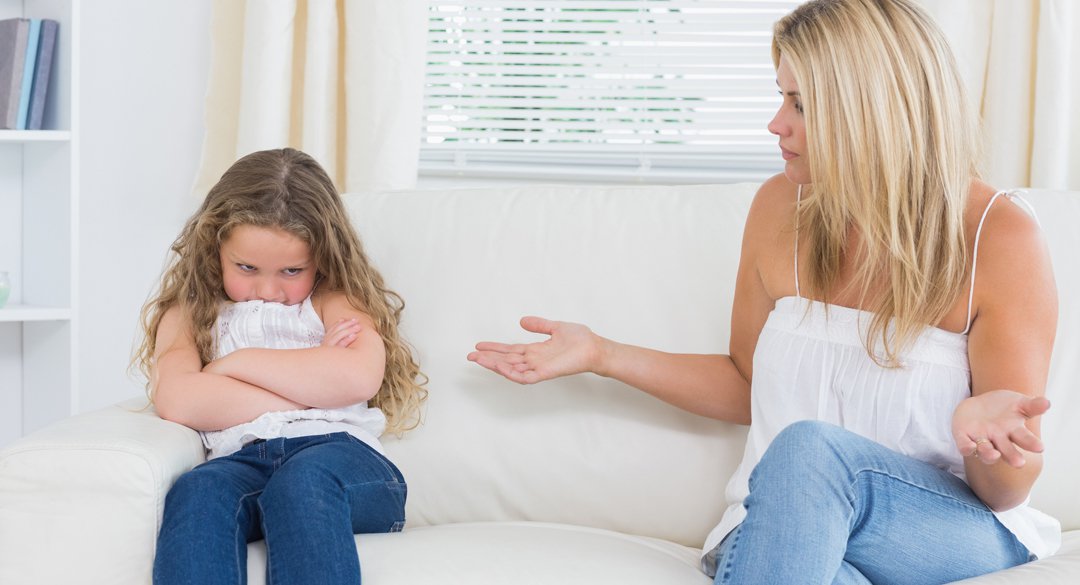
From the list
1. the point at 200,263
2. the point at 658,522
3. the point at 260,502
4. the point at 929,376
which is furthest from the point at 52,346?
the point at 929,376

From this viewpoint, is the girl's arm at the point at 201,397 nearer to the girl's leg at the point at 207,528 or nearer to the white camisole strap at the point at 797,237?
the girl's leg at the point at 207,528

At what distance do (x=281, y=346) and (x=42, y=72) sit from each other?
45.5 inches

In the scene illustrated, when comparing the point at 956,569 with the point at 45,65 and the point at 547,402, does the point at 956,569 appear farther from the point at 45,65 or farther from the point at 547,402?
the point at 45,65

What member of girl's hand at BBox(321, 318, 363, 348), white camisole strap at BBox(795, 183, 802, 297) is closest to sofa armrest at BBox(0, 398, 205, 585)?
girl's hand at BBox(321, 318, 363, 348)

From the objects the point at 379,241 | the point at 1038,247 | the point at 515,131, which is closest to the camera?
the point at 1038,247

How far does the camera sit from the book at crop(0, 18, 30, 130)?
222 centimetres

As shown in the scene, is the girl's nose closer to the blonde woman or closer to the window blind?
the blonde woman

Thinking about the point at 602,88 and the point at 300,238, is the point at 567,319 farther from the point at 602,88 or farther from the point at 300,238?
the point at 602,88

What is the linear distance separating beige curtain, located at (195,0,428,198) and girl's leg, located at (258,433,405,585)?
0.92 m

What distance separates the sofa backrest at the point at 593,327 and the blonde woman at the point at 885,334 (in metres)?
0.17

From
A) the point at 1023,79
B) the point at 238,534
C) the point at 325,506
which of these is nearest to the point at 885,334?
the point at 325,506

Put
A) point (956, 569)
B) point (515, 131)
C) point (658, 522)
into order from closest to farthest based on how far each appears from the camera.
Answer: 1. point (956, 569)
2. point (658, 522)
3. point (515, 131)

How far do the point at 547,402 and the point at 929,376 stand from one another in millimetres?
573

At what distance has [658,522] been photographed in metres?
1.48
